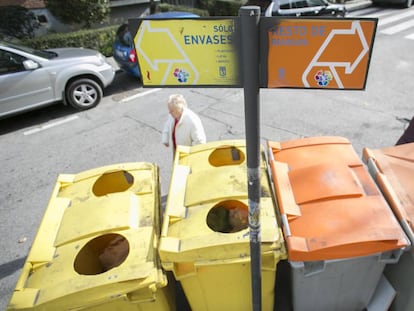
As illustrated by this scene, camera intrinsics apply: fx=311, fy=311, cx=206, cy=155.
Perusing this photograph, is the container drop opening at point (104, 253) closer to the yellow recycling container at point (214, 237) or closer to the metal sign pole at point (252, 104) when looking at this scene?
the yellow recycling container at point (214, 237)

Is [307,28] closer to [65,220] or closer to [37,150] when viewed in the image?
[65,220]

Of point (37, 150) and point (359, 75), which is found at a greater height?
point (359, 75)

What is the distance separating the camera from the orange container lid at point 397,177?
2.20 meters

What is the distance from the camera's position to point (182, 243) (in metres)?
2.13

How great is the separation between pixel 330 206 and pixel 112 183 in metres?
2.00

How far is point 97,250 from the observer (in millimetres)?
2635

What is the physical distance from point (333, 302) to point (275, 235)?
3.09 ft

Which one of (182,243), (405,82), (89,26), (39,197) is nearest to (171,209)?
(182,243)

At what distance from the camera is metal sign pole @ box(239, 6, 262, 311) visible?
1259 mm

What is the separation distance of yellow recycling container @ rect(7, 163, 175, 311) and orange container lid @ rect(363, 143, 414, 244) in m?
1.71

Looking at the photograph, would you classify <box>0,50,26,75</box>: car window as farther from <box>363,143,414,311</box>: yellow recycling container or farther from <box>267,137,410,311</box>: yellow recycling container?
<box>363,143,414,311</box>: yellow recycling container

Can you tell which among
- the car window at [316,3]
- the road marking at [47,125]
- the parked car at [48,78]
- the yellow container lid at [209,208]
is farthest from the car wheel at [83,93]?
the car window at [316,3]

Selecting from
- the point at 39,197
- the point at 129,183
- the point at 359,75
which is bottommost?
the point at 39,197

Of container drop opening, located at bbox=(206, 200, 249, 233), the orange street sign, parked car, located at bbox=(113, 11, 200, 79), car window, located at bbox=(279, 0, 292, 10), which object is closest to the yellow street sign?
the orange street sign
